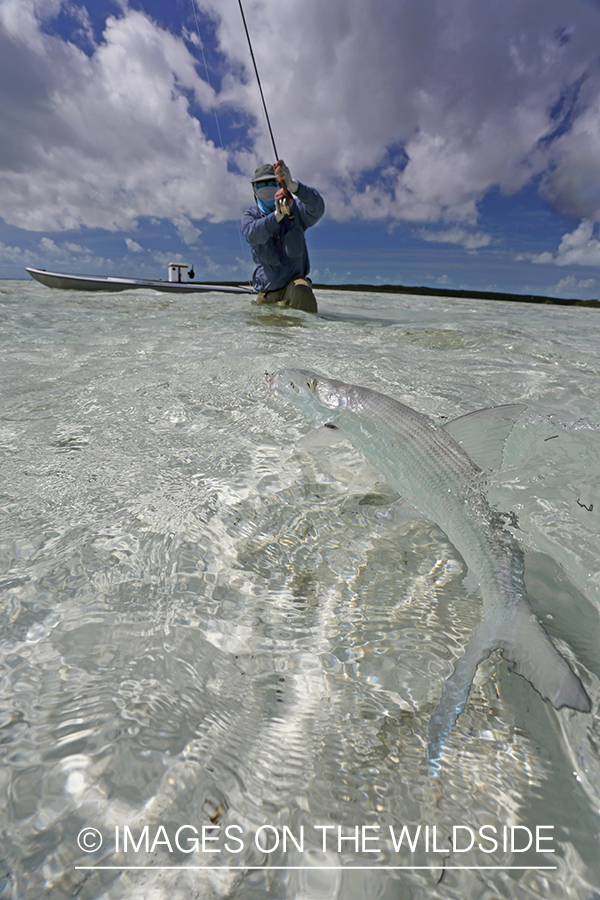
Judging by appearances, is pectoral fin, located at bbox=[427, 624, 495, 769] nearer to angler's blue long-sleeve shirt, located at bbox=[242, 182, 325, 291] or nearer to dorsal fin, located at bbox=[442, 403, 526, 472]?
dorsal fin, located at bbox=[442, 403, 526, 472]

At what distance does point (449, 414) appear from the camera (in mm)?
2975

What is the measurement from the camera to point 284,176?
723 centimetres

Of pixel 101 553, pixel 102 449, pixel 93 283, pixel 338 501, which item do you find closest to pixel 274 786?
pixel 101 553

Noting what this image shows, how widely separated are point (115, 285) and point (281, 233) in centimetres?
834

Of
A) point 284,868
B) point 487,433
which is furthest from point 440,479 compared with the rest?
point 284,868

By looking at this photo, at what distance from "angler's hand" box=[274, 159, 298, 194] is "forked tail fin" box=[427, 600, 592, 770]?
7996 mm

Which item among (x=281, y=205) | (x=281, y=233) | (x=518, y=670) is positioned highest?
(x=281, y=205)

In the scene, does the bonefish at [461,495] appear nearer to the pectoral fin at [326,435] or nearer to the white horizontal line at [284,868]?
the pectoral fin at [326,435]

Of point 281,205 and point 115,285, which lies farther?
point 115,285

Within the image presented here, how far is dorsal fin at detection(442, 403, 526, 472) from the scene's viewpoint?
5.96 ft

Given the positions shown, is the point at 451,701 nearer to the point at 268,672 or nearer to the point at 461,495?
the point at 268,672

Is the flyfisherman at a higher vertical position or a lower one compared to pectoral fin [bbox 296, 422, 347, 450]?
higher

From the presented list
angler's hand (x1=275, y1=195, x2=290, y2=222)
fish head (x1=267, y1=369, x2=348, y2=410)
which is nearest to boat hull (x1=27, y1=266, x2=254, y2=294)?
angler's hand (x1=275, y1=195, x2=290, y2=222)

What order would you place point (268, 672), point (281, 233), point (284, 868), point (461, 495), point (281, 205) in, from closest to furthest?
point (284, 868) → point (268, 672) → point (461, 495) → point (281, 205) → point (281, 233)
